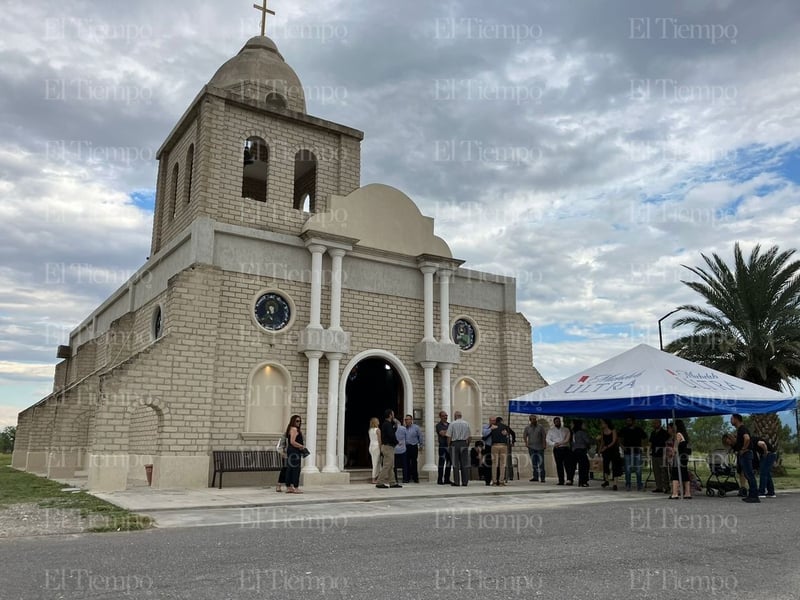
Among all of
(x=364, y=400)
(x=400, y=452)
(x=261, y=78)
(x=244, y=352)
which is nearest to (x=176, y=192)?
(x=261, y=78)

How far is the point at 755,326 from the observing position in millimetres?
21859

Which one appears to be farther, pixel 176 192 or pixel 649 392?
pixel 176 192

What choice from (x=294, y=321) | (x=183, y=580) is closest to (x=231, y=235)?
(x=294, y=321)

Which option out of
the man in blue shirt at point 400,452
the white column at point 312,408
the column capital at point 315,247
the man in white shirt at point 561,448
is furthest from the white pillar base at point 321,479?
the column capital at point 315,247

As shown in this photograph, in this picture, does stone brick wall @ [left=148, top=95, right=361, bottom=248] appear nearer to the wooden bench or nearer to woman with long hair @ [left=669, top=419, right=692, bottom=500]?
the wooden bench

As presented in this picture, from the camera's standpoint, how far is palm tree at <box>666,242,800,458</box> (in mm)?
21359

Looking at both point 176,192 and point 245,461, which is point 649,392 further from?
point 176,192

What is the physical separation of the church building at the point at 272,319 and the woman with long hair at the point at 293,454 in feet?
7.36

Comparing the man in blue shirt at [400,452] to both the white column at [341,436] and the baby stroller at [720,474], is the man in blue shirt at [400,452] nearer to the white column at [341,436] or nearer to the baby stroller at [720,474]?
the white column at [341,436]

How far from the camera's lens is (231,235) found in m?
16.8

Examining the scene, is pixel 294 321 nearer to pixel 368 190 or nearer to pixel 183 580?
pixel 368 190

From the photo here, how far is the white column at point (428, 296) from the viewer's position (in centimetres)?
1927

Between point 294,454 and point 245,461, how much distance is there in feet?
8.45

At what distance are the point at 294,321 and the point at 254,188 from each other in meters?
7.23
